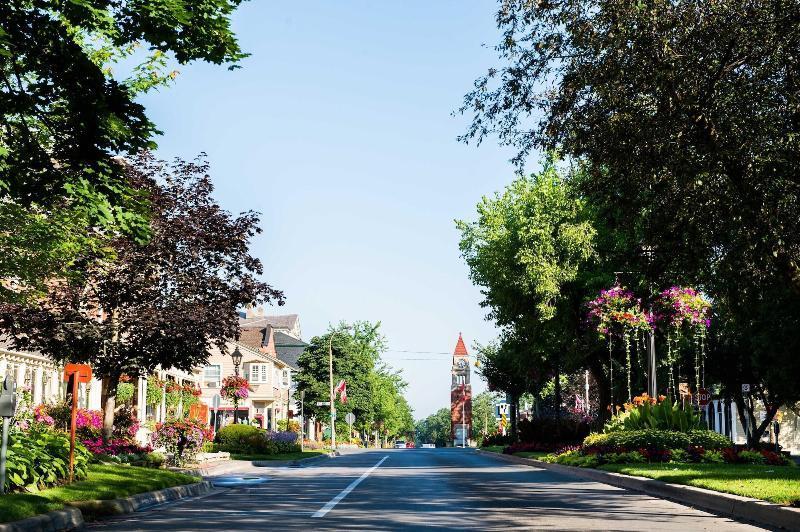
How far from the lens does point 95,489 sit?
15844 millimetres

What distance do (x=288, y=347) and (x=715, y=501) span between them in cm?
10242

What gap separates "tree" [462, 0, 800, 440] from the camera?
13117mm

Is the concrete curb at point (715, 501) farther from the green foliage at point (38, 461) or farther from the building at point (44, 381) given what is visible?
the building at point (44, 381)

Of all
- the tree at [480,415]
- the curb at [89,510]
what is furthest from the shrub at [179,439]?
the tree at [480,415]

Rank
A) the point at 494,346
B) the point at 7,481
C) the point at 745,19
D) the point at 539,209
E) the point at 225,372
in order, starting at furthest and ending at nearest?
the point at 225,372 < the point at 494,346 < the point at 539,209 < the point at 7,481 < the point at 745,19

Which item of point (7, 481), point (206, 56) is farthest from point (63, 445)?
point (206, 56)

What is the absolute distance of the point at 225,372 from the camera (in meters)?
81.2

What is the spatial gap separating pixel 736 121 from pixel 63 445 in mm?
12518

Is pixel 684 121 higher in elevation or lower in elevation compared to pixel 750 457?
higher

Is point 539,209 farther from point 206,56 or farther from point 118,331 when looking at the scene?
point 206,56

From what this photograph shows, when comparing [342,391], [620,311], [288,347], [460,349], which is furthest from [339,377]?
[460,349]

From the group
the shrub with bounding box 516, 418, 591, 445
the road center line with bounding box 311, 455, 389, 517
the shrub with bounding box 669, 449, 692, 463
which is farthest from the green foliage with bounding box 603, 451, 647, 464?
the shrub with bounding box 516, 418, 591, 445

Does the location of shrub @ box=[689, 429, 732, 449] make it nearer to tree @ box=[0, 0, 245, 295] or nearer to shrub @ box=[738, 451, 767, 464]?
shrub @ box=[738, 451, 767, 464]

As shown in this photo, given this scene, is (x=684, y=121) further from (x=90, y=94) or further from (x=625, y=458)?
(x=625, y=458)
